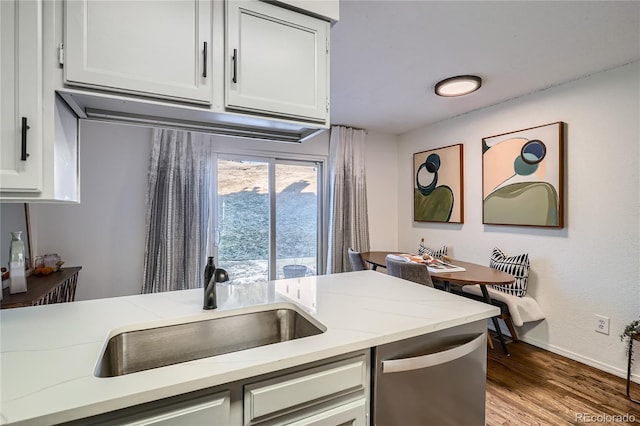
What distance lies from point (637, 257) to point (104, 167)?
4.41 meters

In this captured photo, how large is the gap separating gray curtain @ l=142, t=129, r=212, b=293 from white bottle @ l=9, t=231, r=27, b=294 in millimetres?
1077

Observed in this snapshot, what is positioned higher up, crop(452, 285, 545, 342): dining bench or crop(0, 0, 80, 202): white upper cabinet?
crop(0, 0, 80, 202): white upper cabinet

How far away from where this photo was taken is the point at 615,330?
2.25 metres

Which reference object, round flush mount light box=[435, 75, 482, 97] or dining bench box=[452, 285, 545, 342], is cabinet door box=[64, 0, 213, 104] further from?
dining bench box=[452, 285, 545, 342]

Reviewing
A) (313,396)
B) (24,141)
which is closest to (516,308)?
(313,396)

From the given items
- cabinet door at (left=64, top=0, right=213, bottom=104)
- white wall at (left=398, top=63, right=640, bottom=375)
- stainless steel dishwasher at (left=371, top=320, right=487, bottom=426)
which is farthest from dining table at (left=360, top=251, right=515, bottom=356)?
cabinet door at (left=64, top=0, right=213, bottom=104)

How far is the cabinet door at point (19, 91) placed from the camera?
827 mm

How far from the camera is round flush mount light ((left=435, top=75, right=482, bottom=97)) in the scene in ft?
7.95

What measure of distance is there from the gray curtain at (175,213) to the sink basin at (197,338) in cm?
188

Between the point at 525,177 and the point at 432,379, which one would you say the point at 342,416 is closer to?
the point at 432,379

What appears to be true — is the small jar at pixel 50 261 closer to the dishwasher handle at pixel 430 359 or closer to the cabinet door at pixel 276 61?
the cabinet door at pixel 276 61

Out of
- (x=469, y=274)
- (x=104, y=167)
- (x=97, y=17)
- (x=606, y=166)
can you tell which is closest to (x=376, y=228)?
(x=469, y=274)

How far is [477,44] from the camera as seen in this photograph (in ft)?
6.47

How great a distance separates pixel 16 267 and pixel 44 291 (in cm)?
19
